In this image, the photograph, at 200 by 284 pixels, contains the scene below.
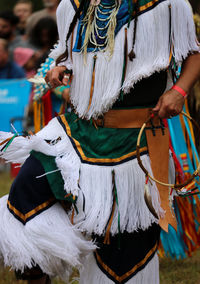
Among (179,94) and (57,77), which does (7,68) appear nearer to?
(57,77)

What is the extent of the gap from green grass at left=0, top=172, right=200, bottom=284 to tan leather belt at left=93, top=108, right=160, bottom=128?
1.38 m

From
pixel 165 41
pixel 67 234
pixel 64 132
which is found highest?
pixel 165 41

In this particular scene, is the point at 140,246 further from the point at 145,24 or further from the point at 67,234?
the point at 145,24

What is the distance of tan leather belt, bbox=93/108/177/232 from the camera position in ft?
9.37

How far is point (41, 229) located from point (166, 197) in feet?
1.86

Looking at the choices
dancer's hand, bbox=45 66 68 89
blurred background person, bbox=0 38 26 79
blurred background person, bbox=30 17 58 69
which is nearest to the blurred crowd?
blurred background person, bbox=0 38 26 79

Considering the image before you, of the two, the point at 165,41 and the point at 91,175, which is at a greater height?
the point at 165,41

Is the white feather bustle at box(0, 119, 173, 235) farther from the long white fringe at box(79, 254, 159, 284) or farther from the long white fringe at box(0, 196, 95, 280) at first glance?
the long white fringe at box(79, 254, 159, 284)

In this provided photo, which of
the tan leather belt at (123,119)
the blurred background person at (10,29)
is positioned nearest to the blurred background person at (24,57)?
the blurred background person at (10,29)

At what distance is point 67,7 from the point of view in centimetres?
297

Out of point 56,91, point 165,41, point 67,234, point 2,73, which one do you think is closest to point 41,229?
point 67,234

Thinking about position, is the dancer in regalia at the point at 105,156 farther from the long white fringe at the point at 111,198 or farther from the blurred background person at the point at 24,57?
the blurred background person at the point at 24,57

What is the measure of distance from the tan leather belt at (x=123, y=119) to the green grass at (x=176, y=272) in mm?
1383

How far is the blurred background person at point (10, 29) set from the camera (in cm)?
840
